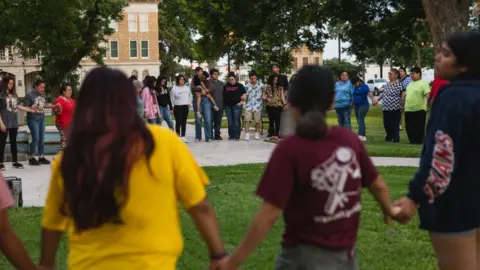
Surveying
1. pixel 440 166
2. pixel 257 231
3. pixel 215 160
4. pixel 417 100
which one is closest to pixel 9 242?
pixel 257 231

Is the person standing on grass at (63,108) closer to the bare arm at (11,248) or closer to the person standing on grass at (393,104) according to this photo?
the person standing on grass at (393,104)

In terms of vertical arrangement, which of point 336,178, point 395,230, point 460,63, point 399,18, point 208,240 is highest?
point 399,18

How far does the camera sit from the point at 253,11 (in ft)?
68.7

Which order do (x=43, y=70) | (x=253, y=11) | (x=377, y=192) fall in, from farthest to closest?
(x=43, y=70)
(x=253, y=11)
(x=377, y=192)

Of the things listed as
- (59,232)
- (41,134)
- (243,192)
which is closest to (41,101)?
(41,134)

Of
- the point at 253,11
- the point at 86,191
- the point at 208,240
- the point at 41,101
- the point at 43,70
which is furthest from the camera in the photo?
the point at 43,70

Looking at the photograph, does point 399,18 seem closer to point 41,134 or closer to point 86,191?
point 41,134

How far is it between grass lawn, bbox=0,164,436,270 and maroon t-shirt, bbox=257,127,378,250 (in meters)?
2.80

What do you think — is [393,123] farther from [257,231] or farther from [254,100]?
[257,231]

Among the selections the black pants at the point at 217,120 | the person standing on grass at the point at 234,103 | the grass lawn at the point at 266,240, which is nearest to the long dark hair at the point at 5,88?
the grass lawn at the point at 266,240

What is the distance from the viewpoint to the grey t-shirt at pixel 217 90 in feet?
60.1

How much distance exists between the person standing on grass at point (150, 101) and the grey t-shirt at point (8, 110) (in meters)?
3.75

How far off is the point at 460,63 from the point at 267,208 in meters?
1.33

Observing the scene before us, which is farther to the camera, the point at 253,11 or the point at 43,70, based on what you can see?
the point at 43,70
